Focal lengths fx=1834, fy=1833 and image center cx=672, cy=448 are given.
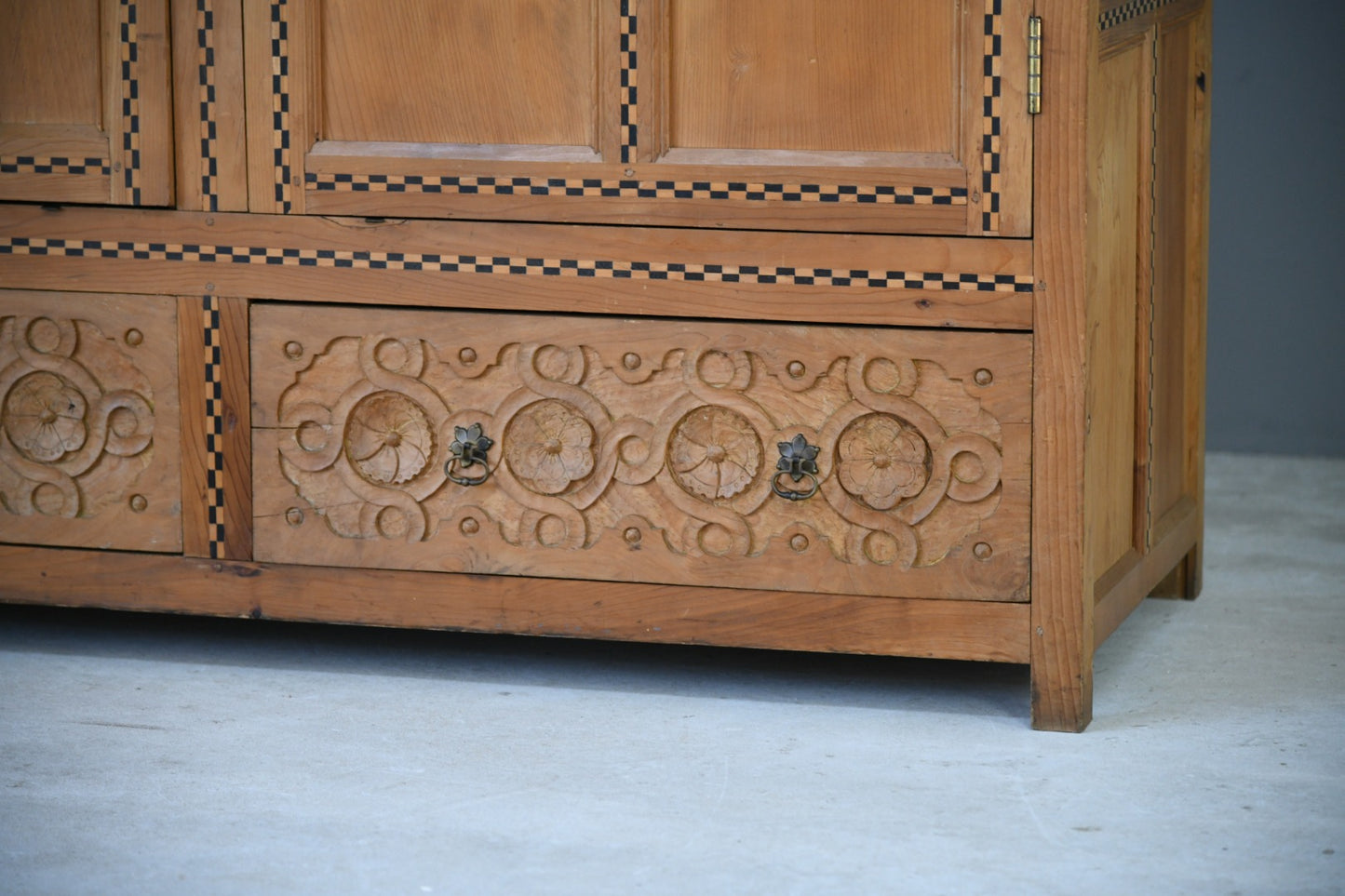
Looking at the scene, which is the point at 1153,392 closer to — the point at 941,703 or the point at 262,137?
the point at 941,703

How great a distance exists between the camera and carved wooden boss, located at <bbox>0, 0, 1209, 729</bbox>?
8.90ft

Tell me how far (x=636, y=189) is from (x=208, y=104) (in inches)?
28.2

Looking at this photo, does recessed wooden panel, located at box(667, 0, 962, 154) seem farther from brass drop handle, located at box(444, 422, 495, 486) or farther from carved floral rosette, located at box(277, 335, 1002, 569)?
brass drop handle, located at box(444, 422, 495, 486)

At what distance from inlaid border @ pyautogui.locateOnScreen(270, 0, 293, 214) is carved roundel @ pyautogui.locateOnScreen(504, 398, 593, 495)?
508mm

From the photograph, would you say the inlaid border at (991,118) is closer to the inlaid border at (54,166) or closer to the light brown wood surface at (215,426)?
the light brown wood surface at (215,426)

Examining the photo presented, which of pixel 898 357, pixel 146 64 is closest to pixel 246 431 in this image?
pixel 146 64

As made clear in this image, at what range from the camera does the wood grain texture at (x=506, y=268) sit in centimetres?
272

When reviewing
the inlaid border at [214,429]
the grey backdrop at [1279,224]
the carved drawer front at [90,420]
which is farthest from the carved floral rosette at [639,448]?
the grey backdrop at [1279,224]

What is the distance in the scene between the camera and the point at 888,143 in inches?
107

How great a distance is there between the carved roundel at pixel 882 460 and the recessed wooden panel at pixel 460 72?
2.01 ft

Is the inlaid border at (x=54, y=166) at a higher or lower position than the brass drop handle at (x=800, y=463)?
higher

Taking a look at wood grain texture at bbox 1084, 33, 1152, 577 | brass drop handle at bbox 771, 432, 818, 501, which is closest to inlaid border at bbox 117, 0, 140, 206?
brass drop handle at bbox 771, 432, 818, 501

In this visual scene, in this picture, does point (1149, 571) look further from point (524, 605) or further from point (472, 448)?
point (472, 448)

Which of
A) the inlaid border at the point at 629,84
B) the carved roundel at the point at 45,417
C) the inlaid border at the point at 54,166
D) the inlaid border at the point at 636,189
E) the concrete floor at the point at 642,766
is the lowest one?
the concrete floor at the point at 642,766
